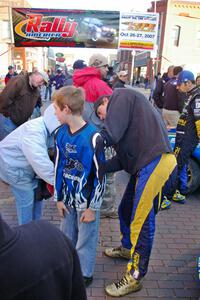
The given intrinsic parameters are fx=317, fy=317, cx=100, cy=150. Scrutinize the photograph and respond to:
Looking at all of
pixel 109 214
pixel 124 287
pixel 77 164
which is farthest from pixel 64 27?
pixel 124 287

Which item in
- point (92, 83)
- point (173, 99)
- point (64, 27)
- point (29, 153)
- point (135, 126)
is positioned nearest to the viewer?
point (135, 126)

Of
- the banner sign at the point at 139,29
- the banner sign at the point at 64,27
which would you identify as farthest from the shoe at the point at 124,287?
the banner sign at the point at 64,27

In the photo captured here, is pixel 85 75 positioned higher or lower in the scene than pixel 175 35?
higher

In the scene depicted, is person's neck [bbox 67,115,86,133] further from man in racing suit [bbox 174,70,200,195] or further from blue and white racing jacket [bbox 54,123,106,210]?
man in racing suit [bbox 174,70,200,195]

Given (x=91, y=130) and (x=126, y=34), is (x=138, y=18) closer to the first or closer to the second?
(x=126, y=34)

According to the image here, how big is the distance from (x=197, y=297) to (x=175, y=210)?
1.78 m

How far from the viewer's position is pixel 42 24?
10.3 meters

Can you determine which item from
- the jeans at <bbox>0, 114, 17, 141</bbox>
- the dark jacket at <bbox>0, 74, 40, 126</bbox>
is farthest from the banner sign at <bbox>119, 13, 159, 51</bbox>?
the jeans at <bbox>0, 114, 17, 141</bbox>

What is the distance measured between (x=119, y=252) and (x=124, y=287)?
553 millimetres

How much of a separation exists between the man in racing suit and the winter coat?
2.24m

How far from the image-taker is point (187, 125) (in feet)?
14.3

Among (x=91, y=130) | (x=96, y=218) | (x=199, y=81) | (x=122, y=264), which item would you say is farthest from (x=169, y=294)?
(x=199, y=81)

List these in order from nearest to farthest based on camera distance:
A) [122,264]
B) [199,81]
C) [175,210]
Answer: [122,264], [175,210], [199,81]

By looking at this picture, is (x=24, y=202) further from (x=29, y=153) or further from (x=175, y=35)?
(x=175, y=35)
